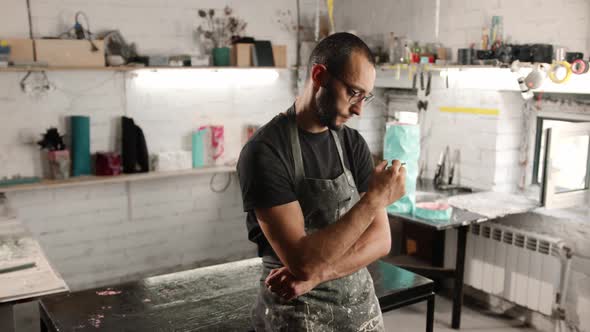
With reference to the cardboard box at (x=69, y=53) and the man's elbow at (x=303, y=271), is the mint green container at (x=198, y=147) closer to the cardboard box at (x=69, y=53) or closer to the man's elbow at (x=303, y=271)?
the cardboard box at (x=69, y=53)

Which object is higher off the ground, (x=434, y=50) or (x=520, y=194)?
(x=434, y=50)

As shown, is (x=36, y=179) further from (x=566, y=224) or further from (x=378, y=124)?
(x=566, y=224)

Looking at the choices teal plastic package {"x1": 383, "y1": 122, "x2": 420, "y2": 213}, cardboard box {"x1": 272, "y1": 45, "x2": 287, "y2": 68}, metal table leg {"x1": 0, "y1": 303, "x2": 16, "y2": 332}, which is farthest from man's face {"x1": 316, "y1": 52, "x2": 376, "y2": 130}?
cardboard box {"x1": 272, "y1": 45, "x2": 287, "y2": 68}

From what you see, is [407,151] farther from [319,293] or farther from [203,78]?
[319,293]

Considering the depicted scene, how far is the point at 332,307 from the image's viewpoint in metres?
1.70

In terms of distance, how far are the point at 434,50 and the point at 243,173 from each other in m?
3.24

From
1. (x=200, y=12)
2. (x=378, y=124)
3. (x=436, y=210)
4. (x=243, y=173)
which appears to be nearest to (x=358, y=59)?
(x=243, y=173)

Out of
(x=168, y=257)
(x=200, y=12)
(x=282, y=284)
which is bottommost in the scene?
(x=168, y=257)

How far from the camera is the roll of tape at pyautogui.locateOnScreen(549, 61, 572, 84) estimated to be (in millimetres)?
3299

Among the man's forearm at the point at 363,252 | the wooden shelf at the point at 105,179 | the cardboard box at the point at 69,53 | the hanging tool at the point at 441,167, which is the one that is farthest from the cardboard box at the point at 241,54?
the man's forearm at the point at 363,252

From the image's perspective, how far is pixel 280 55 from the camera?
490cm

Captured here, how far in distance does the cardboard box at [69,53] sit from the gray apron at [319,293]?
2.84m

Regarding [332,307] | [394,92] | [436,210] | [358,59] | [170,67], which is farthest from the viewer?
[394,92]

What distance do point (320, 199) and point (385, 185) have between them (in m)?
0.22
